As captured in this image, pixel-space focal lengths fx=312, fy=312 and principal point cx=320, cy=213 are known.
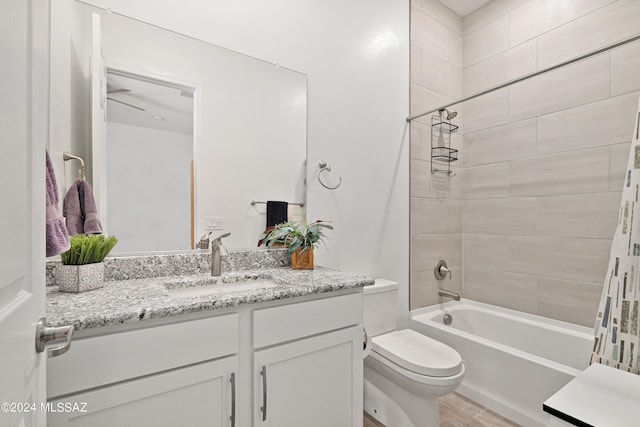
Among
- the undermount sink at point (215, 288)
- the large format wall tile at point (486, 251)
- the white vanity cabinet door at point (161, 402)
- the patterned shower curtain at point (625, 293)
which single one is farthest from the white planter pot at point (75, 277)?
the large format wall tile at point (486, 251)

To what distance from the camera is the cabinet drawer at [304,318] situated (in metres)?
1.10

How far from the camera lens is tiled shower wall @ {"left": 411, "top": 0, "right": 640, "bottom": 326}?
194cm

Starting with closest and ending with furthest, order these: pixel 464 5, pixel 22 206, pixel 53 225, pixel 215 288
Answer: pixel 22 206
pixel 53 225
pixel 215 288
pixel 464 5

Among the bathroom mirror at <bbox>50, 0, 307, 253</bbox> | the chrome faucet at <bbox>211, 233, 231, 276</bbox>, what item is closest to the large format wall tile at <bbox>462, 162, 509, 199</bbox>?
the bathroom mirror at <bbox>50, 0, 307, 253</bbox>

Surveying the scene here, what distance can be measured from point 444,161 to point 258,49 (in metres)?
1.71

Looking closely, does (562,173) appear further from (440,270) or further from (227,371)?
(227,371)

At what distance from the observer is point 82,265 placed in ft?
3.48

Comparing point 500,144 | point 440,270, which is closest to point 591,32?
point 500,144

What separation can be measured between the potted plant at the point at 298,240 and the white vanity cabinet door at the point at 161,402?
0.66m

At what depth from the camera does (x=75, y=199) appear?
1181 millimetres

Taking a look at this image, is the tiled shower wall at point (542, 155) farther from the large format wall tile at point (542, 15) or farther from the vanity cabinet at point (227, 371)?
the vanity cabinet at point (227, 371)

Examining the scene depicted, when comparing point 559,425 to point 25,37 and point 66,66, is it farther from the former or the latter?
point 66,66

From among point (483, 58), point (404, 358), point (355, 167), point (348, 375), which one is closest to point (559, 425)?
point (404, 358)

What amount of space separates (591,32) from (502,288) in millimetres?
1841
